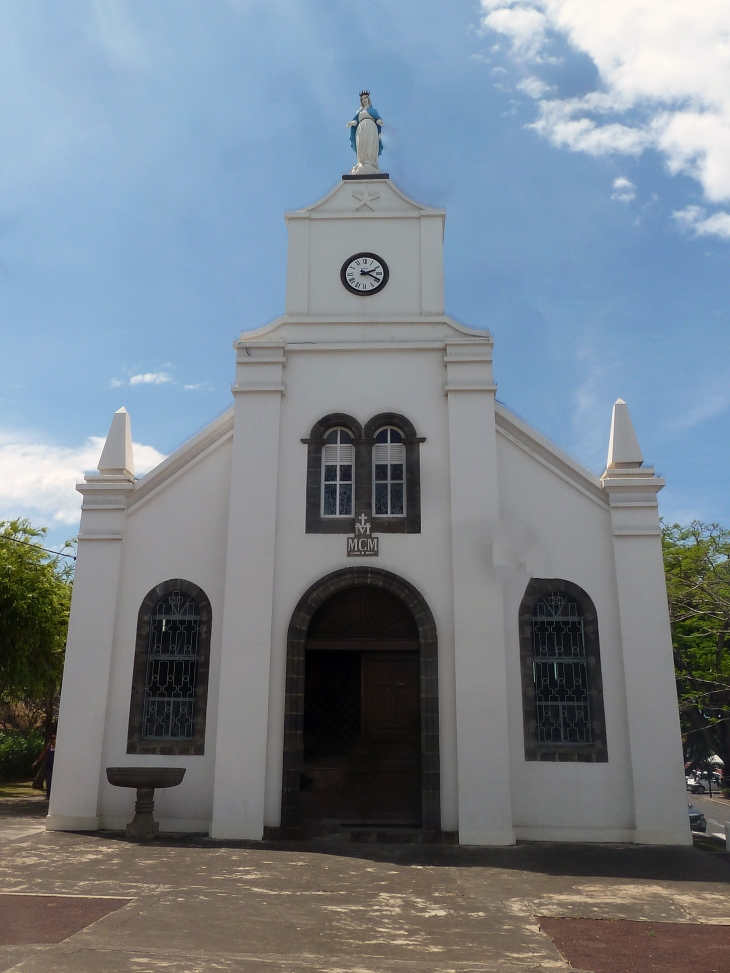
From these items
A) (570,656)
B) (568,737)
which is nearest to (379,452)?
(570,656)

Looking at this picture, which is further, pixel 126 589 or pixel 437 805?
pixel 126 589

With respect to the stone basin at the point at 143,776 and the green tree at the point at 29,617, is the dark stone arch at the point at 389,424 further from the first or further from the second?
the green tree at the point at 29,617

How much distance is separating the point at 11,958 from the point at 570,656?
29.4ft

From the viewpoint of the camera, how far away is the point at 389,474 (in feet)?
43.6

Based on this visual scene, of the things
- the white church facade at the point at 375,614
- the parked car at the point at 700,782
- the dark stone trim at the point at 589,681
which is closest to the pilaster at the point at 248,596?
the white church facade at the point at 375,614

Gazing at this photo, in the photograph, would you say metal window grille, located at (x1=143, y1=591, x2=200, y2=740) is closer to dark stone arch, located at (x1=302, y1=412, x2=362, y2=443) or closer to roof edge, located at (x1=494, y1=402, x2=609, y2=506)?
dark stone arch, located at (x1=302, y1=412, x2=362, y2=443)

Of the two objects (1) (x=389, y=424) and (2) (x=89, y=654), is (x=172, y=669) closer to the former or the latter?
(2) (x=89, y=654)

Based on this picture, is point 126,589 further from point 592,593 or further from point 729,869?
point 729,869

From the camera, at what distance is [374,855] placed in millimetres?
10375

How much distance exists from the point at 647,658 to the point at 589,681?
3.21 feet

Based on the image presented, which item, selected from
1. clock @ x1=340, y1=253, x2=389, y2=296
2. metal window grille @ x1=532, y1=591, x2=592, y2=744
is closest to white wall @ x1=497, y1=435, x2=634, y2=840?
metal window grille @ x1=532, y1=591, x2=592, y2=744

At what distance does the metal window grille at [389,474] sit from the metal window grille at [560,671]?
9.52 ft

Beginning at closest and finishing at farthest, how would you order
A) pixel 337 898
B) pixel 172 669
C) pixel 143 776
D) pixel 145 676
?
pixel 337 898
pixel 143 776
pixel 145 676
pixel 172 669

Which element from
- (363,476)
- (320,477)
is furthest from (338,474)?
(363,476)
